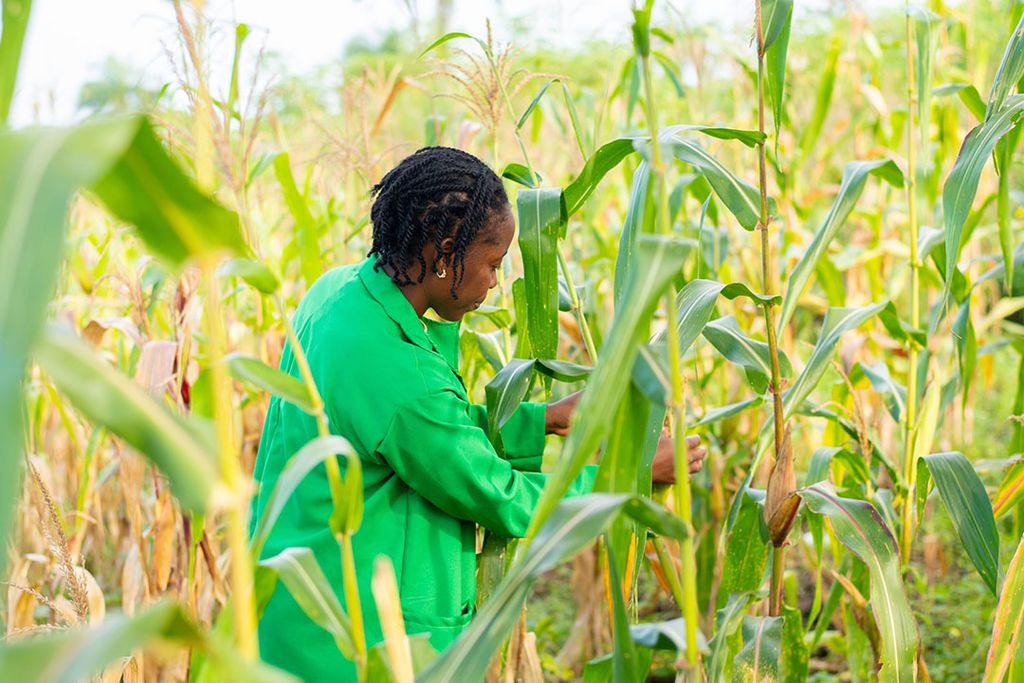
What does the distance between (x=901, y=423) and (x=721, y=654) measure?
34.5 inches

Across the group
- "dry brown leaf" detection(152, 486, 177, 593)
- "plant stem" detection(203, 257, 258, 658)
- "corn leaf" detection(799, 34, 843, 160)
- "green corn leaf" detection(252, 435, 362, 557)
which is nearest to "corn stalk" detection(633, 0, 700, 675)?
"green corn leaf" detection(252, 435, 362, 557)

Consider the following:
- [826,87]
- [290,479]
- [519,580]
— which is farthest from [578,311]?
[826,87]

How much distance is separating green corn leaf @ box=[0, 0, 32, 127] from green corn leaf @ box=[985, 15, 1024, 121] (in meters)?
1.45

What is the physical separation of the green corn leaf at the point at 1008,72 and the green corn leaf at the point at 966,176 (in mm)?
10

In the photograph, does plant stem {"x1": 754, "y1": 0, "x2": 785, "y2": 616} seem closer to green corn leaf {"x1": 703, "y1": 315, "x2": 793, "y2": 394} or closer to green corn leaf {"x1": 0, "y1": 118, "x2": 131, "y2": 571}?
green corn leaf {"x1": 703, "y1": 315, "x2": 793, "y2": 394}

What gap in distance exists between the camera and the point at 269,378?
39.1 inches

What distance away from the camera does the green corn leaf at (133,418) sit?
71 cm

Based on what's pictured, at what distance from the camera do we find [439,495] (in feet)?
5.44

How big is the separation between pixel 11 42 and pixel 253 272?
0.83ft

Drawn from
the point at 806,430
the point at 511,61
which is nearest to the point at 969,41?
the point at 806,430

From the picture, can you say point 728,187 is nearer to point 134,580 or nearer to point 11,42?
point 11,42

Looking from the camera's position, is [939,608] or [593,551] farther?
[939,608]

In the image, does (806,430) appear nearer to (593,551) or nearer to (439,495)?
(593,551)

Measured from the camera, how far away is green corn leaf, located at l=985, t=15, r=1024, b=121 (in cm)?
167
